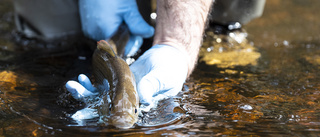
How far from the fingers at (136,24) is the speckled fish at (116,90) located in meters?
0.93

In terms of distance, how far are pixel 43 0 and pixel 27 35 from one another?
55 centimetres

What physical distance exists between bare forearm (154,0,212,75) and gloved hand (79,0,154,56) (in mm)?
560

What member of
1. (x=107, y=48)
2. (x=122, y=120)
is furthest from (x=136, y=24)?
(x=122, y=120)

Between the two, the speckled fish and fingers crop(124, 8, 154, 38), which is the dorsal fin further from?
fingers crop(124, 8, 154, 38)

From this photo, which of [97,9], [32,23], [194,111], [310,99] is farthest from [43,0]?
[310,99]

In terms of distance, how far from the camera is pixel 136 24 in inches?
133

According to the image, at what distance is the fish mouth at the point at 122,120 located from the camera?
178cm

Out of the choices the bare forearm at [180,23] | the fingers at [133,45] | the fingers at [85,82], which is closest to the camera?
the fingers at [85,82]

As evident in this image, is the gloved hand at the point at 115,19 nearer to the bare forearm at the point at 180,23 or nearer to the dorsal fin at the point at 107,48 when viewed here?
the bare forearm at the point at 180,23

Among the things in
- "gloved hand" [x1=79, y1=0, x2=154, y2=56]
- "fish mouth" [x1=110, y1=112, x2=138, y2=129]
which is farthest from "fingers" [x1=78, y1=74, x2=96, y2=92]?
"gloved hand" [x1=79, y1=0, x2=154, y2=56]

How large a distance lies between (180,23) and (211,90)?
651 mm

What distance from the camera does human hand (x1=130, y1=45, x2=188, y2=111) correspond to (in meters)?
2.17

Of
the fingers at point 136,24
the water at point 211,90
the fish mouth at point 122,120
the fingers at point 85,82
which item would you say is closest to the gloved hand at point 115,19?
the fingers at point 136,24

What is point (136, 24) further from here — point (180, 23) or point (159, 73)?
point (159, 73)
